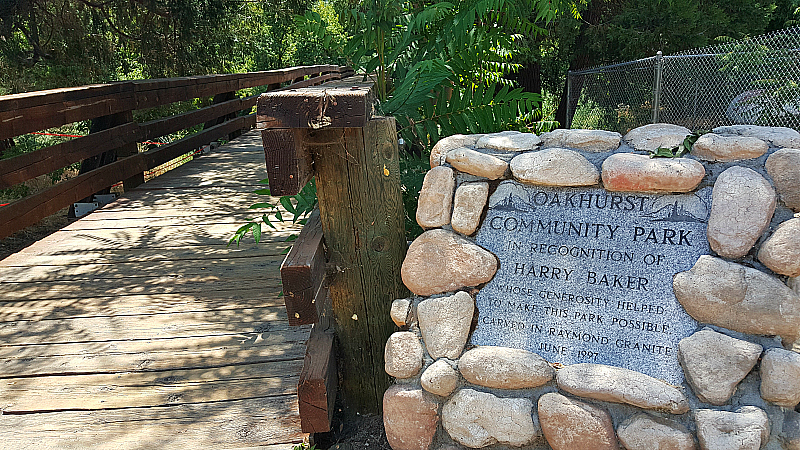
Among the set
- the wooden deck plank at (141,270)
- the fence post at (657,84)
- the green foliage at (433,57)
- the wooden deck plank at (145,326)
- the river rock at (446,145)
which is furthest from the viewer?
the fence post at (657,84)

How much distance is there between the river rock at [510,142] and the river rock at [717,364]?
0.93 meters

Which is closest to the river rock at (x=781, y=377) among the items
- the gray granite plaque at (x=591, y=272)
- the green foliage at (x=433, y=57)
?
the gray granite plaque at (x=591, y=272)

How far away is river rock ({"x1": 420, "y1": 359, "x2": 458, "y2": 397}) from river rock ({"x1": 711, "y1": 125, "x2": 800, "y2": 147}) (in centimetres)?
137

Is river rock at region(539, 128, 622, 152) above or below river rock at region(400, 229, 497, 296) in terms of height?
above

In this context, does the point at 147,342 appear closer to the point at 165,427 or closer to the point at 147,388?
the point at 147,388

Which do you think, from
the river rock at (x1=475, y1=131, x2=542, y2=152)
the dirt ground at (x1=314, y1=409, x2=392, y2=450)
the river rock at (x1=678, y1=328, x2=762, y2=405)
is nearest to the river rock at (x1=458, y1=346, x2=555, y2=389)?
the river rock at (x1=678, y1=328, x2=762, y2=405)

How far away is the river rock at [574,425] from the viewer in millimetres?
1922

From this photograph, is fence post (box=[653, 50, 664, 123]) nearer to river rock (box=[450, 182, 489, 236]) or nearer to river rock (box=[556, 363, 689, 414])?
river rock (box=[450, 182, 489, 236])

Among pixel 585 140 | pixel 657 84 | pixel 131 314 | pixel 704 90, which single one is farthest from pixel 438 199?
pixel 704 90

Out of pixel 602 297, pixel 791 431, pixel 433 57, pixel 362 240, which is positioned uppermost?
pixel 433 57

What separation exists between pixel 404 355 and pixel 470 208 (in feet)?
2.04

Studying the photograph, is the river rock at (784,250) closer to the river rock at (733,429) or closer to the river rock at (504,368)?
the river rock at (733,429)

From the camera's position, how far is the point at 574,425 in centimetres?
195

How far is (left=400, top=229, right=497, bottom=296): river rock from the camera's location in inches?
87.7
